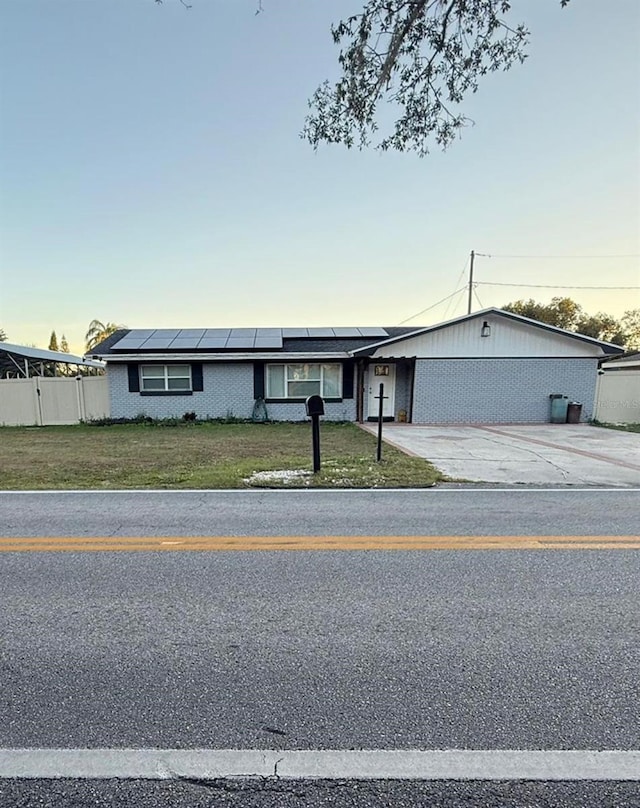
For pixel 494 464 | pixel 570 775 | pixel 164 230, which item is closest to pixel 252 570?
pixel 570 775

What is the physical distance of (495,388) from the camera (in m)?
16.3

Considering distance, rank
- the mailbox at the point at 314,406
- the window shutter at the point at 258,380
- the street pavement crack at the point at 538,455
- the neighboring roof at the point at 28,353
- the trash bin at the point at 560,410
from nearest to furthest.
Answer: the mailbox at the point at 314,406 → the street pavement crack at the point at 538,455 → the neighboring roof at the point at 28,353 → the trash bin at the point at 560,410 → the window shutter at the point at 258,380

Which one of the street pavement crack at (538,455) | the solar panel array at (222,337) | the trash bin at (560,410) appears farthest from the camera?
the solar panel array at (222,337)

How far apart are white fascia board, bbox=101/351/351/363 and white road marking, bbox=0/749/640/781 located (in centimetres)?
1478

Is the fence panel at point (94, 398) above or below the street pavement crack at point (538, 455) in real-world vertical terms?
above

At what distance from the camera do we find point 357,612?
2859 millimetres

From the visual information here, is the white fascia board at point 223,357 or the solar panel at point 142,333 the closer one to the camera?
the white fascia board at point 223,357

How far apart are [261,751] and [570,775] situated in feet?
4.02

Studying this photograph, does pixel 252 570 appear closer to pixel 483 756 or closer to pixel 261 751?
pixel 261 751

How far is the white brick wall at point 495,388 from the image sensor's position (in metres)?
16.3

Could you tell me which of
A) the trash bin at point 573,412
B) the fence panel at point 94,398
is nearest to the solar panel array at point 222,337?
the fence panel at point 94,398

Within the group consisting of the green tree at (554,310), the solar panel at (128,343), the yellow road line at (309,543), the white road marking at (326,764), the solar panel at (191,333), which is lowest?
the yellow road line at (309,543)

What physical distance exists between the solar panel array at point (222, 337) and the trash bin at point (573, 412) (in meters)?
8.07

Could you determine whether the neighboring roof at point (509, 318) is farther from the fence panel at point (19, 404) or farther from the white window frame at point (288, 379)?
the fence panel at point (19, 404)
